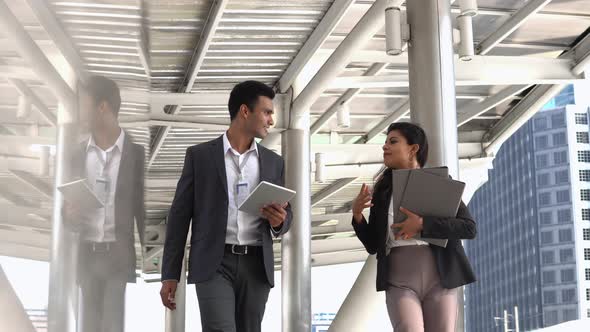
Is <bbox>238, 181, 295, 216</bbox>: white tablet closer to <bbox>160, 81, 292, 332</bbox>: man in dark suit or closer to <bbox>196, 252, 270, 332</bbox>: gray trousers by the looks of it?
<bbox>160, 81, 292, 332</bbox>: man in dark suit

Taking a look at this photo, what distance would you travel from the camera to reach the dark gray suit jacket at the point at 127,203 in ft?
2.74

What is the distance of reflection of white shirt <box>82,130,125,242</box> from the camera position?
804mm

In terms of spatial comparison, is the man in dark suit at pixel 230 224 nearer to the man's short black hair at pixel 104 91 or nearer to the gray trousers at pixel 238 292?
the gray trousers at pixel 238 292

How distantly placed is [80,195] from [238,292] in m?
3.05

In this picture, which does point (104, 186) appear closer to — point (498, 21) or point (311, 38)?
point (311, 38)

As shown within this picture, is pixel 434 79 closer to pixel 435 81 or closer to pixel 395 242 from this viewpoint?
pixel 435 81

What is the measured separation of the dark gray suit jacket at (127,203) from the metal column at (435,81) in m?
7.25

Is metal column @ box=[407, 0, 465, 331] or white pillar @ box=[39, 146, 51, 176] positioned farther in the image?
metal column @ box=[407, 0, 465, 331]

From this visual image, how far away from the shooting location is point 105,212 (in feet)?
2.71

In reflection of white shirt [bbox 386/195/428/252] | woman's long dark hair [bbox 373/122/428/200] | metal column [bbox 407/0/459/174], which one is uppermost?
metal column [bbox 407/0/459/174]

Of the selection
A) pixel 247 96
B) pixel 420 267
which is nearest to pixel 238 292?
pixel 247 96

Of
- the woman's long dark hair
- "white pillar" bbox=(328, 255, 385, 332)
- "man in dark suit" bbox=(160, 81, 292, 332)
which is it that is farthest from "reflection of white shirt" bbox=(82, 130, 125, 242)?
"white pillar" bbox=(328, 255, 385, 332)

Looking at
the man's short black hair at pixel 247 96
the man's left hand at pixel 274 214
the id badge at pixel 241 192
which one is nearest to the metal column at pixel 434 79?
the man's short black hair at pixel 247 96

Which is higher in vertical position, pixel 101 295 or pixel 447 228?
pixel 447 228
